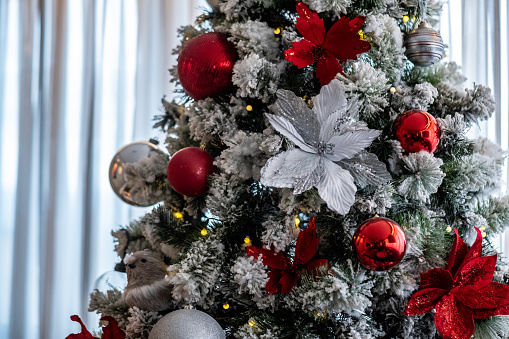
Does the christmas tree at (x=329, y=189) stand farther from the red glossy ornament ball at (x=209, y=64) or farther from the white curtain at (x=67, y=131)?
the white curtain at (x=67, y=131)

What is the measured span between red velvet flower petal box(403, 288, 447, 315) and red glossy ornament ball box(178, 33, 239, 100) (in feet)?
1.37

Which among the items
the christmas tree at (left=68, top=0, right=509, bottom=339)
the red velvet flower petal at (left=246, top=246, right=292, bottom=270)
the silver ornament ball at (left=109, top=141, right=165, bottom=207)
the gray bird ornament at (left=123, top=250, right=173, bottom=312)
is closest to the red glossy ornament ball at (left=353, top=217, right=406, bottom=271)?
the christmas tree at (left=68, top=0, right=509, bottom=339)

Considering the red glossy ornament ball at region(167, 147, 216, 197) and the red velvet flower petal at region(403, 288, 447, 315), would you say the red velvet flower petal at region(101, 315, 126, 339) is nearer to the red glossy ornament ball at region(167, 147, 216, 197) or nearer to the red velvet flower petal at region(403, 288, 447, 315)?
the red glossy ornament ball at region(167, 147, 216, 197)

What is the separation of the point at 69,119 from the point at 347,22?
122 cm

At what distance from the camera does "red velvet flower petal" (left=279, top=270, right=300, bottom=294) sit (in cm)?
62

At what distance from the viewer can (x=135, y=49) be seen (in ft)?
5.19

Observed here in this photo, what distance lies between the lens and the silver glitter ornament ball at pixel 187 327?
59 cm

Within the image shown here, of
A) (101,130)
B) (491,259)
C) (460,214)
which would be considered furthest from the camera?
(101,130)

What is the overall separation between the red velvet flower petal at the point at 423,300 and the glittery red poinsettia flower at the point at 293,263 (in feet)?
0.39

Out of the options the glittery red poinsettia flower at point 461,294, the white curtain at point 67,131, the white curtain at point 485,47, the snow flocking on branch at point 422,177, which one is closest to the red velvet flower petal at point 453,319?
the glittery red poinsettia flower at point 461,294

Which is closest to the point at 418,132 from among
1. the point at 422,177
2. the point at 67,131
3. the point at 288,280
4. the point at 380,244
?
the point at 422,177

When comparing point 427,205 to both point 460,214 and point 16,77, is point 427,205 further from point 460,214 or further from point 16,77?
point 16,77

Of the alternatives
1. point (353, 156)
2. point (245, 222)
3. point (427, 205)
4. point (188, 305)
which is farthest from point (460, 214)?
point (188, 305)

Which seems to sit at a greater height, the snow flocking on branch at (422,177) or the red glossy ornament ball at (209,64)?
the red glossy ornament ball at (209,64)
